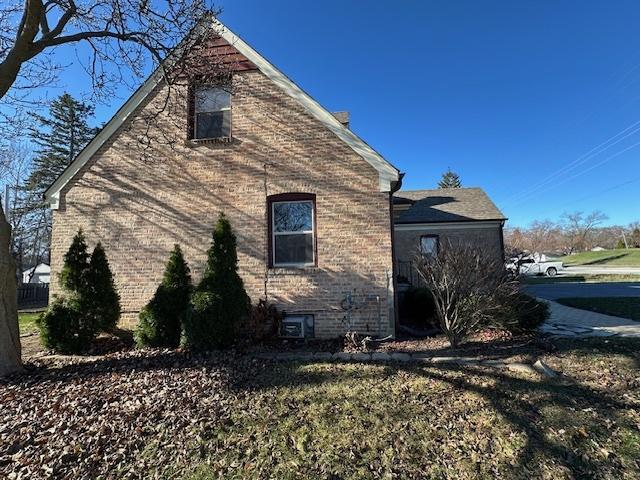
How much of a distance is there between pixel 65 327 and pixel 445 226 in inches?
607

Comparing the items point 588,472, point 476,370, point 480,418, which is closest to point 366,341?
point 476,370

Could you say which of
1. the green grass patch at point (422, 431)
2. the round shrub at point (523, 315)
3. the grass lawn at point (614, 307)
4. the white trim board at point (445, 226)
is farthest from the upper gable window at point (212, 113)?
the grass lawn at point (614, 307)

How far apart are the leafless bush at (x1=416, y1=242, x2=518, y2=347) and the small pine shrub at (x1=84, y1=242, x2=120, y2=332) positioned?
6.54m

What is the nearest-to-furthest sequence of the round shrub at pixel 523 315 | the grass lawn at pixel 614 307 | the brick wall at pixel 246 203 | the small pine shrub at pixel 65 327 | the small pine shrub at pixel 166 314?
1. the small pine shrub at pixel 65 327
2. the small pine shrub at pixel 166 314
3. the round shrub at pixel 523 315
4. the brick wall at pixel 246 203
5. the grass lawn at pixel 614 307

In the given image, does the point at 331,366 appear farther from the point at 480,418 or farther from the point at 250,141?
the point at 250,141

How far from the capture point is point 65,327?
7156mm

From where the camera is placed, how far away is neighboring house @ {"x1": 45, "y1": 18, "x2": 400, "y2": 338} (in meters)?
8.08

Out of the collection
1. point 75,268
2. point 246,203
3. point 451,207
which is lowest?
point 75,268

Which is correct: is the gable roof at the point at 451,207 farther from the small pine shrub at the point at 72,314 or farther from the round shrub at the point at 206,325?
the small pine shrub at the point at 72,314

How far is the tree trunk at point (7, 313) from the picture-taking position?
595 centimetres

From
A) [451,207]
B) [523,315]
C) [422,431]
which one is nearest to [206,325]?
[422,431]

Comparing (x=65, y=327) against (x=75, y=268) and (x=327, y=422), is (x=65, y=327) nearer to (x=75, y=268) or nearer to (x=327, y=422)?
(x=75, y=268)

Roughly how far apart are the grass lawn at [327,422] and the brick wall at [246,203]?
250 cm

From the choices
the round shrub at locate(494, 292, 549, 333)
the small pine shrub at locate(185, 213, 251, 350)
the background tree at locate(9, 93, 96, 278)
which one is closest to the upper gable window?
the small pine shrub at locate(185, 213, 251, 350)
